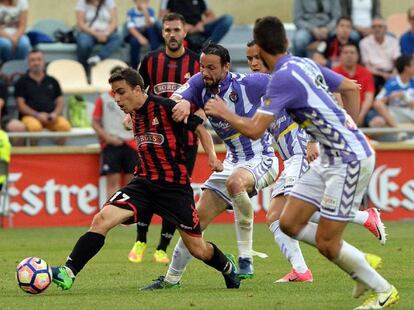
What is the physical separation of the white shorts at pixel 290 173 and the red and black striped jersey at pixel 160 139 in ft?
4.20

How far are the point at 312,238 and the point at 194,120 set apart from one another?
5.26ft

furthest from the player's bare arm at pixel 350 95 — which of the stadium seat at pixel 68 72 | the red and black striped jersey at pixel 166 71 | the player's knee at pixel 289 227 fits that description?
the stadium seat at pixel 68 72

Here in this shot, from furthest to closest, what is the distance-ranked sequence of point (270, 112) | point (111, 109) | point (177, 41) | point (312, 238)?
point (111, 109), point (177, 41), point (312, 238), point (270, 112)

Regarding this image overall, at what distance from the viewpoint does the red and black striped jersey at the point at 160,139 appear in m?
9.93

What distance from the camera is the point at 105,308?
874 cm

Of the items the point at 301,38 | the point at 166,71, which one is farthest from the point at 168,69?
the point at 301,38

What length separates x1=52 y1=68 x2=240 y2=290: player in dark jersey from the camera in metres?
9.72

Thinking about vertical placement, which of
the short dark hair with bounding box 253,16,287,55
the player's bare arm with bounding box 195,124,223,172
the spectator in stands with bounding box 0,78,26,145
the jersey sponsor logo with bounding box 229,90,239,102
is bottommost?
the spectator in stands with bounding box 0,78,26,145

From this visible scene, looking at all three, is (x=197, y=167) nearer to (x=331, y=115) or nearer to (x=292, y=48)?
(x=292, y=48)

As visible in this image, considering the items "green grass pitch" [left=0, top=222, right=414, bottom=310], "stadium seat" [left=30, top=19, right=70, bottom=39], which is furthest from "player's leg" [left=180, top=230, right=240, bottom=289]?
"stadium seat" [left=30, top=19, right=70, bottom=39]

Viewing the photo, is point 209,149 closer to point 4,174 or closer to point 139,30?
point 4,174

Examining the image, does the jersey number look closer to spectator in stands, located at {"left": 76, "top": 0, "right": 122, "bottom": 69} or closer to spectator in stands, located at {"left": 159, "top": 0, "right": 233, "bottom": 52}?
spectator in stands, located at {"left": 159, "top": 0, "right": 233, "bottom": 52}

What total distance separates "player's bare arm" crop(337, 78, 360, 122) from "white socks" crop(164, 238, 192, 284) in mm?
1946

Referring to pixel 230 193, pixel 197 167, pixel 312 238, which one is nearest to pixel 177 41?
pixel 230 193
